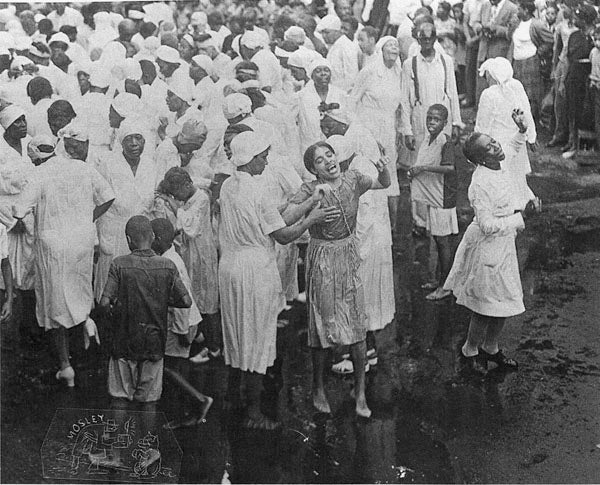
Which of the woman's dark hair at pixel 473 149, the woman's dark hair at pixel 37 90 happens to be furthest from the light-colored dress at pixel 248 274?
the woman's dark hair at pixel 37 90

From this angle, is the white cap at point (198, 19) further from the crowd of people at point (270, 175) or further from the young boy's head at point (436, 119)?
the young boy's head at point (436, 119)

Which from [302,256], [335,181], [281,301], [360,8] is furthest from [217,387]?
[360,8]

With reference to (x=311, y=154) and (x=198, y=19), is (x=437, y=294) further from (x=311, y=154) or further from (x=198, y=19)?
(x=198, y=19)

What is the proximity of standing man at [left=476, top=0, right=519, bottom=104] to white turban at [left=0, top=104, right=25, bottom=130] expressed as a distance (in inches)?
96.2

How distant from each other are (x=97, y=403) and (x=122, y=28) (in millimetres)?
2213

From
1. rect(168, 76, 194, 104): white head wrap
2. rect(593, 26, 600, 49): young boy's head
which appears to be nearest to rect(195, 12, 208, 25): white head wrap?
rect(168, 76, 194, 104): white head wrap

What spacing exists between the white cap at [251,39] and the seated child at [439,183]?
1020 mm

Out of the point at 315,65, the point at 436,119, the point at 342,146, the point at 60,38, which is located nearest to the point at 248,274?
the point at 342,146

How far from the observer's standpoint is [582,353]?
4.68 m

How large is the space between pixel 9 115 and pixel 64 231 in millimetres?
694

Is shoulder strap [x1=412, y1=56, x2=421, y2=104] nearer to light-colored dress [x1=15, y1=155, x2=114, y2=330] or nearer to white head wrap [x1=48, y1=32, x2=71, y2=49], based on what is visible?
light-colored dress [x1=15, y1=155, x2=114, y2=330]

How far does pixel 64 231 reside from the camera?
4.75 metres

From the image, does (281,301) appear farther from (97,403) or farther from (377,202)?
(97,403)

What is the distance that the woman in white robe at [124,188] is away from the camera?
15.6ft
